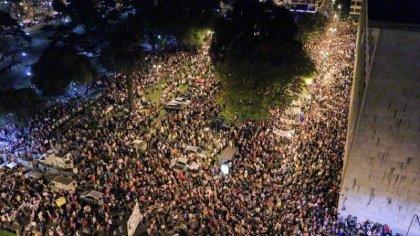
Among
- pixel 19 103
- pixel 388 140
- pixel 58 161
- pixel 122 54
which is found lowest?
pixel 58 161

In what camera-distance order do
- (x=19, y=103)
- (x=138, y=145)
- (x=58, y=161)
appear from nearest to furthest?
(x=58, y=161) → (x=138, y=145) → (x=19, y=103)

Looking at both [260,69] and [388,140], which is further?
[260,69]

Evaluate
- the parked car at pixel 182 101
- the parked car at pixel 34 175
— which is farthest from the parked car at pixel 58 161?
the parked car at pixel 182 101

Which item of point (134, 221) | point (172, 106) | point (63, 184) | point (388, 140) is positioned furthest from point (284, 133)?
point (63, 184)

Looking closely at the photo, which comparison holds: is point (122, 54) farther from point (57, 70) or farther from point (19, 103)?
point (19, 103)

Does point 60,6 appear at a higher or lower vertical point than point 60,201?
higher

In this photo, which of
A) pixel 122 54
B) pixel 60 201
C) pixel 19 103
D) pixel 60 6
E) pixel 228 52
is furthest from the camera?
pixel 60 6
